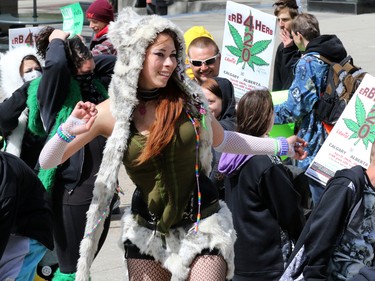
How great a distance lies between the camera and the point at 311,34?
639 centimetres

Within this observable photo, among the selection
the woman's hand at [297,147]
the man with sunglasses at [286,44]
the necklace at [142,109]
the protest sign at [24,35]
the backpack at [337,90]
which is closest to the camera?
the necklace at [142,109]

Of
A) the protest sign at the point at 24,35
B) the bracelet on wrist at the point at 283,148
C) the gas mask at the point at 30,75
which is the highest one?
the bracelet on wrist at the point at 283,148

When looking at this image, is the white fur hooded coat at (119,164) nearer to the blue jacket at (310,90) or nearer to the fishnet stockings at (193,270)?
the fishnet stockings at (193,270)

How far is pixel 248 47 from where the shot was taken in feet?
22.6

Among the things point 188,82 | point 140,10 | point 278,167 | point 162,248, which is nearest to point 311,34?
point 278,167

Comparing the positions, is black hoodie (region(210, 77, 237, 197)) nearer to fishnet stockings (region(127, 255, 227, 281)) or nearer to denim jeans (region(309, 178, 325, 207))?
denim jeans (region(309, 178, 325, 207))

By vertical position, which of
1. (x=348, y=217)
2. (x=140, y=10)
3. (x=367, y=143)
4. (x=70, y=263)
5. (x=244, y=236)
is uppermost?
(x=348, y=217)

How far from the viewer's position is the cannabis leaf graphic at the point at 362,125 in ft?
17.1

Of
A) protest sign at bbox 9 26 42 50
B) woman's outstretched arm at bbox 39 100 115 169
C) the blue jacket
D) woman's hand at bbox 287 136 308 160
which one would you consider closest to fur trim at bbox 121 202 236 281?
woman's outstretched arm at bbox 39 100 115 169

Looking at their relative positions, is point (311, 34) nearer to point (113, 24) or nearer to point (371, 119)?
point (371, 119)

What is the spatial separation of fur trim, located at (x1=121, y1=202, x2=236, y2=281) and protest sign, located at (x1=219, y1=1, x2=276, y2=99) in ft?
9.61

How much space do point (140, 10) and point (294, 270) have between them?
19350 mm

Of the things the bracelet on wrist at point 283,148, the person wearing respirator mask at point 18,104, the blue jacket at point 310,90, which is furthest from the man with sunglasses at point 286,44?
the bracelet on wrist at point 283,148

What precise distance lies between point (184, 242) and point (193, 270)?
0.46 feet
